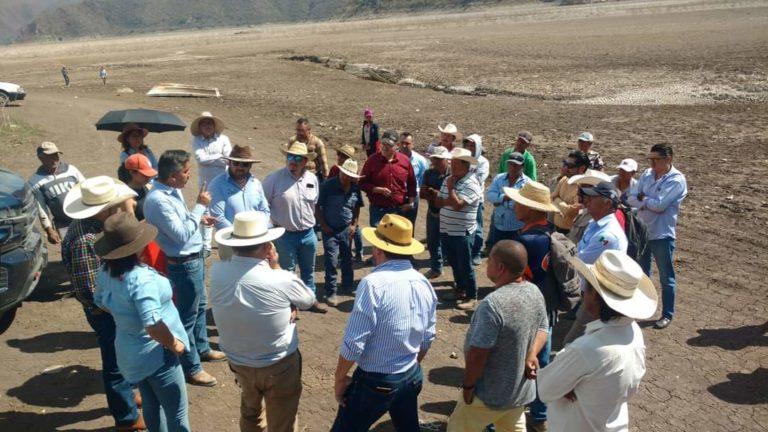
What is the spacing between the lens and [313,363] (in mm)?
6105

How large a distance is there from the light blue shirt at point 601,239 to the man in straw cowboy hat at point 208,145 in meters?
5.09

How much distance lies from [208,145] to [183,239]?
3291mm

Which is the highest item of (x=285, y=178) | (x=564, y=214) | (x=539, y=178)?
(x=285, y=178)

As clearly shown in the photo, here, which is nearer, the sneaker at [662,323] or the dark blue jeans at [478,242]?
the sneaker at [662,323]

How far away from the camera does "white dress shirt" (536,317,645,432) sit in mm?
3178

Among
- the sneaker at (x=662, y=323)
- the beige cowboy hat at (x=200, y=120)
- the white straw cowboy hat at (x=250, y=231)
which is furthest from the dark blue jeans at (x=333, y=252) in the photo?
the sneaker at (x=662, y=323)

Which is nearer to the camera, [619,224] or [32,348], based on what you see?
[619,224]

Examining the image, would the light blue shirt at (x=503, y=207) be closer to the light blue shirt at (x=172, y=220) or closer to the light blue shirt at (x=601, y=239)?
the light blue shirt at (x=601, y=239)

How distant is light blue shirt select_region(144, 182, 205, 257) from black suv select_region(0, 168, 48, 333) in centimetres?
206

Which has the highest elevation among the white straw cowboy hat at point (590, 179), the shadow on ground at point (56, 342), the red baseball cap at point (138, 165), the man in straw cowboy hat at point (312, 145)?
the red baseball cap at point (138, 165)

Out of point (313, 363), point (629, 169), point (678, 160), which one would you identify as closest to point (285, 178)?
point (313, 363)

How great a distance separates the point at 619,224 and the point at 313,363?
11.2 feet

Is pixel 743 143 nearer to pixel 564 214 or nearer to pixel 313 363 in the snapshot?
pixel 564 214

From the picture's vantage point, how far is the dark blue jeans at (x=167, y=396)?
4000 millimetres
